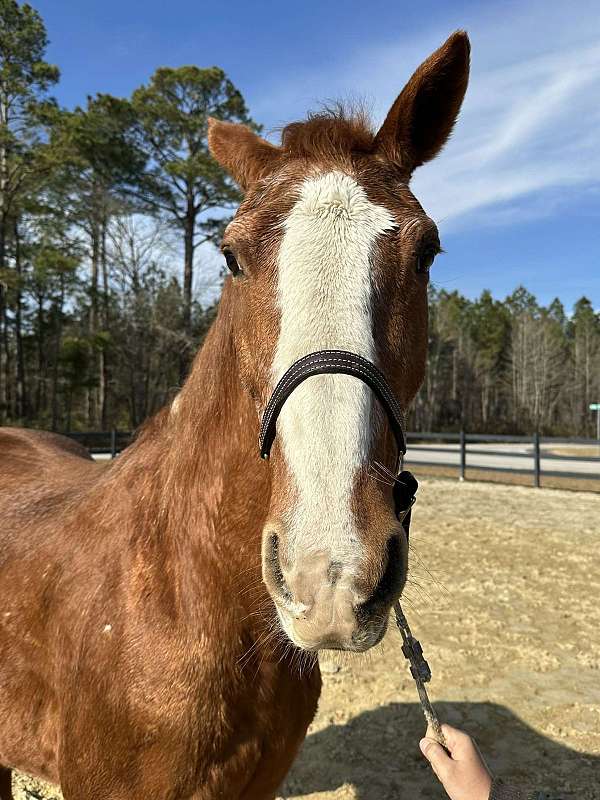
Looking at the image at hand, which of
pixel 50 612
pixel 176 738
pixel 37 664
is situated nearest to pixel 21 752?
pixel 37 664

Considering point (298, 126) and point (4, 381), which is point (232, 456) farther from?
point (4, 381)

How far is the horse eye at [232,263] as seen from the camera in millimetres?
1609

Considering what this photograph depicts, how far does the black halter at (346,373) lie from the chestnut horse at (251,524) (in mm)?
25

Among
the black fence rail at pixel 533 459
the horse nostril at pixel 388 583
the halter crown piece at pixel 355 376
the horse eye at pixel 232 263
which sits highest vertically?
the horse eye at pixel 232 263

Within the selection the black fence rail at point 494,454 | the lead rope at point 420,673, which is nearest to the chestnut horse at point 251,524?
the lead rope at point 420,673

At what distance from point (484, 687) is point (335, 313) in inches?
166

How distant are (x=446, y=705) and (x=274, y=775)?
9.40 ft

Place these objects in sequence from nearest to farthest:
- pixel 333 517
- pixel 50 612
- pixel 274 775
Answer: pixel 333 517 → pixel 274 775 → pixel 50 612

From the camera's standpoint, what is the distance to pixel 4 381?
97.4 feet

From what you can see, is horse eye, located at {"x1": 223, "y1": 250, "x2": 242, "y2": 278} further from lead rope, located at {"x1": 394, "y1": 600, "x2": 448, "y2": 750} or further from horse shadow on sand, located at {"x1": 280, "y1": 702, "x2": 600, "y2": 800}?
horse shadow on sand, located at {"x1": 280, "y1": 702, "x2": 600, "y2": 800}

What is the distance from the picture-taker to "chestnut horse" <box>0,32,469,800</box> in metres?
1.19

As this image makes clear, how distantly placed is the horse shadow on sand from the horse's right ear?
11.2 ft

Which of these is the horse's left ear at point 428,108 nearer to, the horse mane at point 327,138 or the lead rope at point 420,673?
the horse mane at point 327,138

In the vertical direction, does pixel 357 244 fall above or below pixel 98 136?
below
